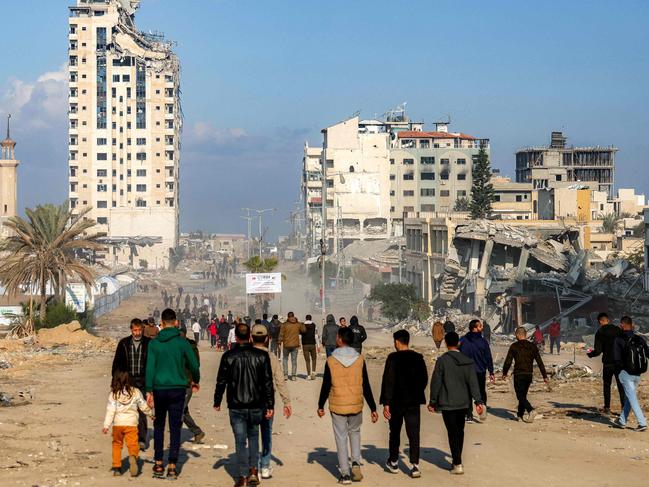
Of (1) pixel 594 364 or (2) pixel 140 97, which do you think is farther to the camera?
(2) pixel 140 97

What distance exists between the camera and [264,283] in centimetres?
4728

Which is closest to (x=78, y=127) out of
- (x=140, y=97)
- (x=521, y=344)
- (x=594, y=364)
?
(x=140, y=97)

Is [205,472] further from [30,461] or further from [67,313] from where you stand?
[67,313]

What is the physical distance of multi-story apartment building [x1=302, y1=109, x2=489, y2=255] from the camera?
131375mm

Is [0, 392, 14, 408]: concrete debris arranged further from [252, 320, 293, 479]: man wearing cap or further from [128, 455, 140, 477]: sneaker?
[252, 320, 293, 479]: man wearing cap

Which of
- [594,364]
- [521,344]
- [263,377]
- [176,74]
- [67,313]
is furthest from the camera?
[176,74]

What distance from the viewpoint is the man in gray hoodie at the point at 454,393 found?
1116 cm

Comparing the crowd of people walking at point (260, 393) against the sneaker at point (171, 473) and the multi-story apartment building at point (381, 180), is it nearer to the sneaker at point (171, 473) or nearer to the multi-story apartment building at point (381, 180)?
the sneaker at point (171, 473)

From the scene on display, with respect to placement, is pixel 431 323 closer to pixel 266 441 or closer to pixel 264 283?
pixel 264 283

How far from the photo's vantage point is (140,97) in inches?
5758

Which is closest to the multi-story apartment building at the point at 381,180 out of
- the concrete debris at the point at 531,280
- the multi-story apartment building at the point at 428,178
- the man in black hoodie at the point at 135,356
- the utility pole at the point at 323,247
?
the multi-story apartment building at the point at 428,178

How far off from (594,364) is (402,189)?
105558mm

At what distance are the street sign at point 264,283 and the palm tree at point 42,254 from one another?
695 cm

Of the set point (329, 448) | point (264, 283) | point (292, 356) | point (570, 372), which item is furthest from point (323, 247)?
point (329, 448)
